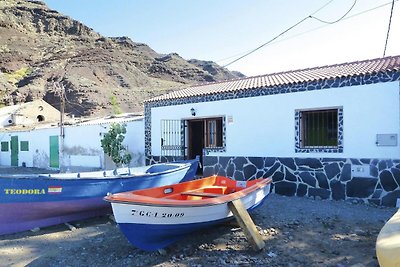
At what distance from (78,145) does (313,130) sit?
41.8 feet

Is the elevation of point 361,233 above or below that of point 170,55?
below

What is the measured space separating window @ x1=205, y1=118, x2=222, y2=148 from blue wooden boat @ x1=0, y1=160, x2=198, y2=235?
4128 mm

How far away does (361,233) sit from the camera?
21.5 feet

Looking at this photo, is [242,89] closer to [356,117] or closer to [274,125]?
[274,125]

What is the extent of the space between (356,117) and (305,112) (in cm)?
146

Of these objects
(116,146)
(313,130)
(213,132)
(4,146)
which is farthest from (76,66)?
(313,130)

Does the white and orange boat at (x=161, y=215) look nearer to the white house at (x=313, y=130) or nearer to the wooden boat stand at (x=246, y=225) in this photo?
the wooden boat stand at (x=246, y=225)

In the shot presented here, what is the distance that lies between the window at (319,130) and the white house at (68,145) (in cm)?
725

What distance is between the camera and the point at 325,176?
9.38 meters

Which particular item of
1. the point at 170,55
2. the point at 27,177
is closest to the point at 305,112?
the point at 27,177

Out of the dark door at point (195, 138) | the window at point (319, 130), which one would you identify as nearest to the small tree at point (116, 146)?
the dark door at point (195, 138)

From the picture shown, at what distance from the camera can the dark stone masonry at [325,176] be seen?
851cm

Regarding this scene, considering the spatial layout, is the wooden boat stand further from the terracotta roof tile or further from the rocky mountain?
the rocky mountain

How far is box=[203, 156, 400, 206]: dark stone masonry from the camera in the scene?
335 inches
